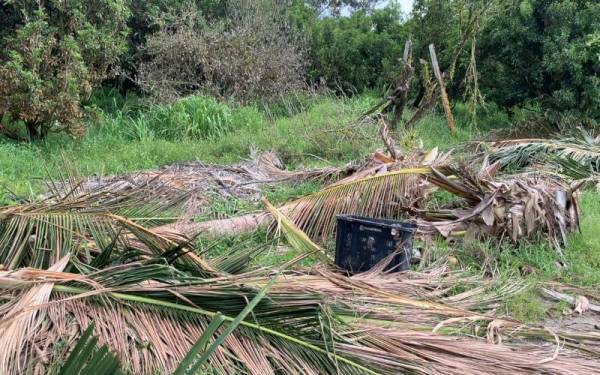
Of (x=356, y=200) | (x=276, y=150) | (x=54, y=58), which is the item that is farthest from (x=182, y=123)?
(x=356, y=200)

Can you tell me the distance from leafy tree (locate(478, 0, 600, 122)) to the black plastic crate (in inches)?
257

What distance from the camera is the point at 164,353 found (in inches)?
71.8

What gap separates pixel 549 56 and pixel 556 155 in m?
3.55

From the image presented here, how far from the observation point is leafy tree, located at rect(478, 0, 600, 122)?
341 inches

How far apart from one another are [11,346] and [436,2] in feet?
39.3

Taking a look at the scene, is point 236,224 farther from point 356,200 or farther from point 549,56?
point 549,56

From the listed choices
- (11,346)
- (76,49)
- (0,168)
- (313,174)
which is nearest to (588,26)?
(313,174)

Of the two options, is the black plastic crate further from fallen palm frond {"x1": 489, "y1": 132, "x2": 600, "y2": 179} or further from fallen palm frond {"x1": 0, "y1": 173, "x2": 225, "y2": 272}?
fallen palm frond {"x1": 489, "y1": 132, "x2": 600, "y2": 179}

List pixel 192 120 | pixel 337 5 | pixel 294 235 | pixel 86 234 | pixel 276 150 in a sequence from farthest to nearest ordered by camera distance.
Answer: pixel 337 5 → pixel 192 120 → pixel 276 150 → pixel 294 235 → pixel 86 234

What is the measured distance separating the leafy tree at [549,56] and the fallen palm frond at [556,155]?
7.56 feet

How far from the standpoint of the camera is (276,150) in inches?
296

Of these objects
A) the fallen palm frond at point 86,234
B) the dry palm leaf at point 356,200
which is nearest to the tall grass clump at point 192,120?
the dry palm leaf at point 356,200

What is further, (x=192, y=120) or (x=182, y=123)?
(x=192, y=120)

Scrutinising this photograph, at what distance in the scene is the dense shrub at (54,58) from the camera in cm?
761
